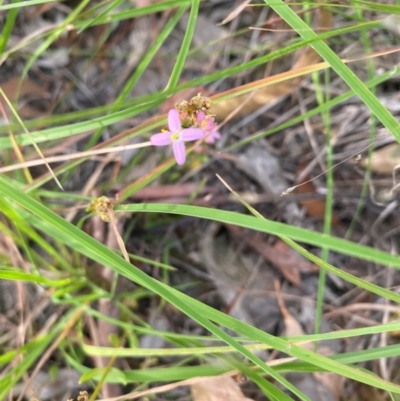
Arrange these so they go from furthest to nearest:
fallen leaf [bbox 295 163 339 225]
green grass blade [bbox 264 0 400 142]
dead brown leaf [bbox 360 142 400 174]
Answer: fallen leaf [bbox 295 163 339 225] < dead brown leaf [bbox 360 142 400 174] < green grass blade [bbox 264 0 400 142]

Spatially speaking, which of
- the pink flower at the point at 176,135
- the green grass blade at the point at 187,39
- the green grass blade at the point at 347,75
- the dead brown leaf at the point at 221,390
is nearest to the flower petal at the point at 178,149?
the pink flower at the point at 176,135

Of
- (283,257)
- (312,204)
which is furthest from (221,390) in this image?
(312,204)

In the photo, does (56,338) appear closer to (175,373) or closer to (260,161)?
(175,373)

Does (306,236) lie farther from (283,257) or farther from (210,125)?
(283,257)

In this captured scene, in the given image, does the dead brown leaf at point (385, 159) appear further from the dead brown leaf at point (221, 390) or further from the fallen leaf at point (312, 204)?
the dead brown leaf at point (221, 390)

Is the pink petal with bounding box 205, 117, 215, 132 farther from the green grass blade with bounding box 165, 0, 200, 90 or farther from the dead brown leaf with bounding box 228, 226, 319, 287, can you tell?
the dead brown leaf with bounding box 228, 226, 319, 287

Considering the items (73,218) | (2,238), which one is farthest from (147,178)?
(2,238)

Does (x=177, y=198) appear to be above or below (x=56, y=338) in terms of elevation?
above

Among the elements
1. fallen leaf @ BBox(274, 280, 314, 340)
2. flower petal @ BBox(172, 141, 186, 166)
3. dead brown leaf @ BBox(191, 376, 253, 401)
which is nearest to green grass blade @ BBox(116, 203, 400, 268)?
flower petal @ BBox(172, 141, 186, 166)
